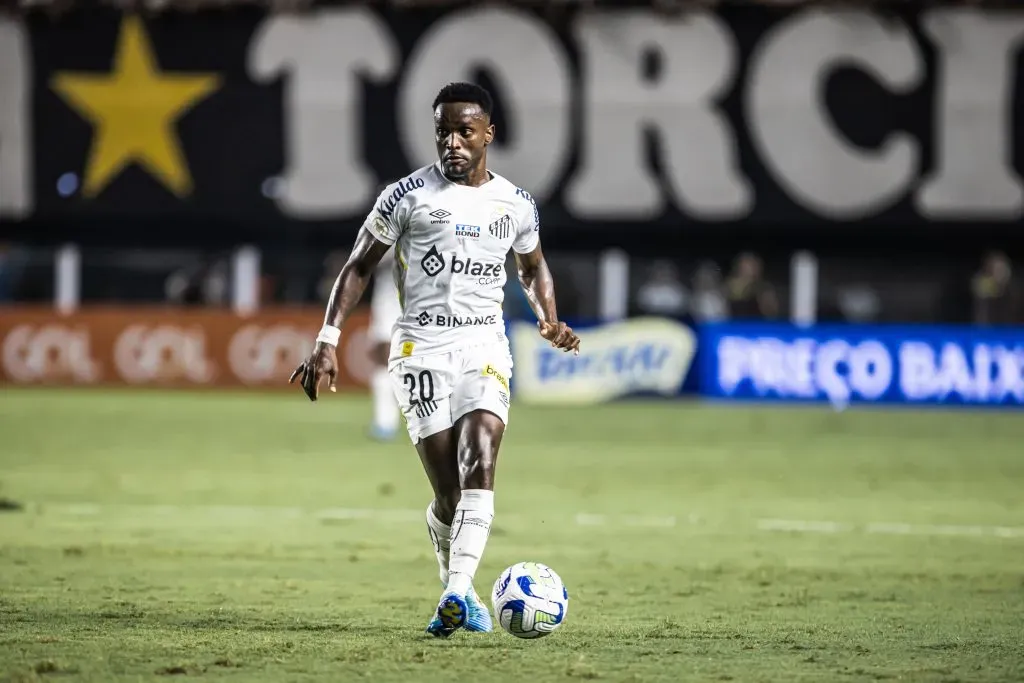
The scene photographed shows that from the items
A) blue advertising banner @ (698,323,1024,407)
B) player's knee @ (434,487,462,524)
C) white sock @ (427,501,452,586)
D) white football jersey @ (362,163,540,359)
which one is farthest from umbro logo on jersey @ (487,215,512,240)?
blue advertising banner @ (698,323,1024,407)

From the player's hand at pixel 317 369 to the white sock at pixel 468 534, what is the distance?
86 centimetres

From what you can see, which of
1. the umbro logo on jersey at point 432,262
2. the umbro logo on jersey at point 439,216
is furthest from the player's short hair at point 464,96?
the umbro logo on jersey at point 432,262

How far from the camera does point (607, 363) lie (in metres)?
26.3

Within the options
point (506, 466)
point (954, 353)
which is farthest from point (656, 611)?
point (954, 353)

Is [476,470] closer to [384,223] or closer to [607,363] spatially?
[384,223]

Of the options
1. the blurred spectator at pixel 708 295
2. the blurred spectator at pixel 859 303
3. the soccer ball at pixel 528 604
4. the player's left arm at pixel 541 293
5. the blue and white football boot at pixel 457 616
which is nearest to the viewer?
the blue and white football boot at pixel 457 616

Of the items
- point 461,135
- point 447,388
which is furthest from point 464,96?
point 447,388

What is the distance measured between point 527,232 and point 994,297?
2122 centimetres

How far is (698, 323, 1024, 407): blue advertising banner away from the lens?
25500 mm

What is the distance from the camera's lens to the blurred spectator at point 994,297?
1103 inches

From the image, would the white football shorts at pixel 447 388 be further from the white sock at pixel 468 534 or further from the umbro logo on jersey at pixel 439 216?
the umbro logo on jersey at pixel 439 216

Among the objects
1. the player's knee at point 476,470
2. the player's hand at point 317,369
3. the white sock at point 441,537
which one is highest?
the player's hand at point 317,369

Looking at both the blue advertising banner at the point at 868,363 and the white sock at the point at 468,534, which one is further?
the blue advertising banner at the point at 868,363

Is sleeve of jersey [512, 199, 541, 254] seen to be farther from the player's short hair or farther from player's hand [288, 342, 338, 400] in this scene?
player's hand [288, 342, 338, 400]
